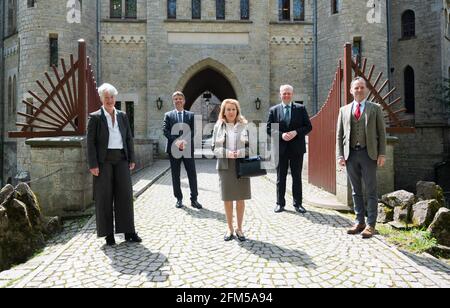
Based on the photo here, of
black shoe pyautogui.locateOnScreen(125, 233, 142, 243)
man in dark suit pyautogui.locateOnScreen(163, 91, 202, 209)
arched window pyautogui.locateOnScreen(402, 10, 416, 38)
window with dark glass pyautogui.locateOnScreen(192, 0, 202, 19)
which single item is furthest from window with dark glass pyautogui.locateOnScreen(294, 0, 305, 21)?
black shoe pyautogui.locateOnScreen(125, 233, 142, 243)

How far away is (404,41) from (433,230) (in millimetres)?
16456

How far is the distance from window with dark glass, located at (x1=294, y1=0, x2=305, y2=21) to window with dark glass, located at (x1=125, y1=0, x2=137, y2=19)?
772 cm

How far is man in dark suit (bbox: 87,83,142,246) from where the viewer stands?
142 inches

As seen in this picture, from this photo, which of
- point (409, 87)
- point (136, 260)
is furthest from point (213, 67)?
point (136, 260)

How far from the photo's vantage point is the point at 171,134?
5402 millimetres

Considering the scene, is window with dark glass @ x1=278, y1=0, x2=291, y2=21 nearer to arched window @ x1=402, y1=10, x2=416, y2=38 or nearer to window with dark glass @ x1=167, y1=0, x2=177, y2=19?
window with dark glass @ x1=167, y1=0, x2=177, y2=19

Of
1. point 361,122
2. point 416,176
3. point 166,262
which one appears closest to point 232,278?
point 166,262

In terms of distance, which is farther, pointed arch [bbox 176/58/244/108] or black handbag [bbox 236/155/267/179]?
pointed arch [bbox 176/58/244/108]

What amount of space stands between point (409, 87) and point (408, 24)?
11.1ft

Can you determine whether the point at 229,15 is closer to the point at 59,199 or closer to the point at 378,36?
the point at 378,36

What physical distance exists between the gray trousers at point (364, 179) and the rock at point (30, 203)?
4140 mm

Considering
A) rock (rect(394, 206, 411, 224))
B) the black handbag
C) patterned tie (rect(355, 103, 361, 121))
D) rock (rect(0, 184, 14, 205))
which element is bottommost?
rock (rect(394, 206, 411, 224))

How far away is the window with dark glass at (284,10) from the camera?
15727mm

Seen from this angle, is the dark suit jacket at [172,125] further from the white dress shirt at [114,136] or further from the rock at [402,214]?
the rock at [402,214]
